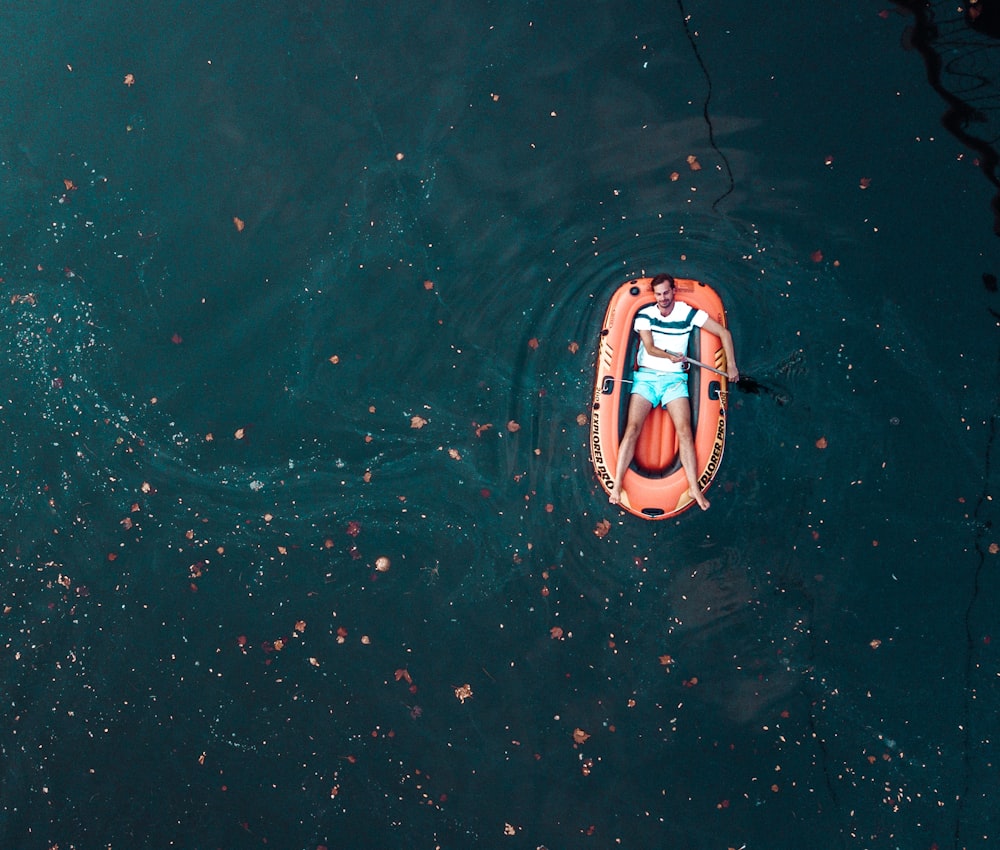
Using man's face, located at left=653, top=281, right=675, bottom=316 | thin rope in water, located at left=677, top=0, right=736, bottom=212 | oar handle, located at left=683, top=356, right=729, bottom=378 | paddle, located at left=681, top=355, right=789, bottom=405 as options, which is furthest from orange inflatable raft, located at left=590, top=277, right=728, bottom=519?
thin rope in water, located at left=677, top=0, right=736, bottom=212

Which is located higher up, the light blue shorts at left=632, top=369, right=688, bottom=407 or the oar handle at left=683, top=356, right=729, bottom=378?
the oar handle at left=683, top=356, right=729, bottom=378

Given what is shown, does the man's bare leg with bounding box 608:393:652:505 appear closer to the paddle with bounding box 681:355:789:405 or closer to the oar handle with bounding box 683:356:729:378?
the oar handle with bounding box 683:356:729:378

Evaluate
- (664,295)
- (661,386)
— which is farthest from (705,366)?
(664,295)

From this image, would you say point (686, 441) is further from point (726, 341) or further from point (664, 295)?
point (664, 295)

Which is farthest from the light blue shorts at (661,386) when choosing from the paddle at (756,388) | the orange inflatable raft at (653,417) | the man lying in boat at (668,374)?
the paddle at (756,388)

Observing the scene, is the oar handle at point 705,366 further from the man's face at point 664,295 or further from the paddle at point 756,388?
the man's face at point 664,295
